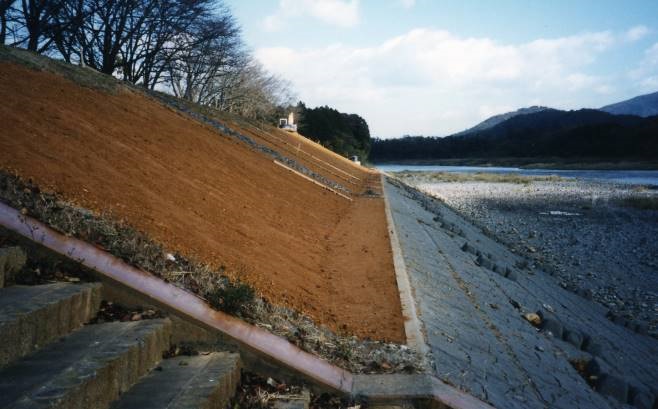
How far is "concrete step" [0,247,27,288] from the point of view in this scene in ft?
10.6

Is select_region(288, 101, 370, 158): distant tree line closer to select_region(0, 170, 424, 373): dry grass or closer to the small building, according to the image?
the small building

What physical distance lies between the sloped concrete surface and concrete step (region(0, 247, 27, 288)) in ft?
10.5

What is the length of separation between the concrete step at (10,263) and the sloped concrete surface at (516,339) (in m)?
3.21

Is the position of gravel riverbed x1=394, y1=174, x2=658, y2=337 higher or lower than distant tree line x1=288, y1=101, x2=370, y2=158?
lower

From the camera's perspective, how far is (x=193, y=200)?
714cm

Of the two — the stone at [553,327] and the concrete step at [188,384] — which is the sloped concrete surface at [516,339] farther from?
the concrete step at [188,384]

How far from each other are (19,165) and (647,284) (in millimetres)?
13318

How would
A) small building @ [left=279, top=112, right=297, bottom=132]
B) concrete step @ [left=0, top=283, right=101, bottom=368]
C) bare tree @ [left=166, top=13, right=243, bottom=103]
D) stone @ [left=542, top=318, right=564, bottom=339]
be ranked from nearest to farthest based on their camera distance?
concrete step @ [left=0, top=283, right=101, bottom=368], stone @ [left=542, top=318, right=564, bottom=339], bare tree @ [left=166, top=13, right=243, bottom=103], small building @ [left=279, top=112, right=297, bottom=132]

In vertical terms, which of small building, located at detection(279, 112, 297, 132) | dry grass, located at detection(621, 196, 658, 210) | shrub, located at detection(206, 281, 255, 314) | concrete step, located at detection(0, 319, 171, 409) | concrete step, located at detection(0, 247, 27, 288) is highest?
small building, located at detection(279, 112, 297, 132)

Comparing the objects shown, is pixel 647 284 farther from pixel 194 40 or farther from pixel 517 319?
pixel 194 40

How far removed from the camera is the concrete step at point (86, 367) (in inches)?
91.9

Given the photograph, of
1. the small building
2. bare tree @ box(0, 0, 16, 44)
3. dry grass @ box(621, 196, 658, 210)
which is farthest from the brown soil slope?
the small building

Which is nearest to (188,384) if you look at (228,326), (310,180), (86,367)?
(86,367)

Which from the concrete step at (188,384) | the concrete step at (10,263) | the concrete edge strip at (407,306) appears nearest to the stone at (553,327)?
the concrete edge strip at (407,306)
